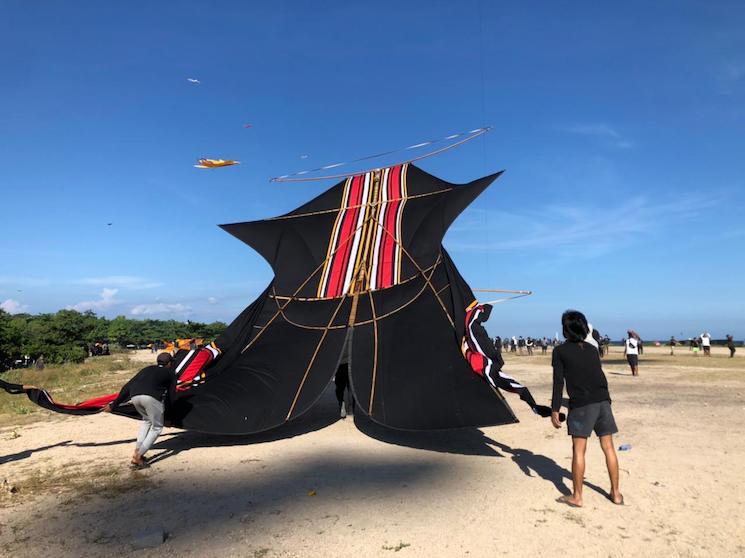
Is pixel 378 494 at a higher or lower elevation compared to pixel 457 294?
lower

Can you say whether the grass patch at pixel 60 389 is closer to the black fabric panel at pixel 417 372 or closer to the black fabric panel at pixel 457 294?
the black fabric panel at pixel 417 372

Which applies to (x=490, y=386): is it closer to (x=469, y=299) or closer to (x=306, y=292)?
(x=469, y=299)

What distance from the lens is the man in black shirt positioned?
6496mm

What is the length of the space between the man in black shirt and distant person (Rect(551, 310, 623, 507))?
505 cm

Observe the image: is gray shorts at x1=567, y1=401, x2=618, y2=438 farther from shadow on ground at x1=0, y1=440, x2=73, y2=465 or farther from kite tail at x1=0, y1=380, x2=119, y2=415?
Answer: shadow on ground at x1=0, y1=440, x2=73, y2=465

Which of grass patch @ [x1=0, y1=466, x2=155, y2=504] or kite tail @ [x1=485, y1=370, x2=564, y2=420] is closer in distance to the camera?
grass patch @ [x1=0, y1=466, x2=155, y2=504]

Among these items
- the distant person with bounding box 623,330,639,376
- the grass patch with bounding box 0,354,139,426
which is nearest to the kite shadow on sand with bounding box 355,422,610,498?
the grass patch with bounding box 0,354,139,426

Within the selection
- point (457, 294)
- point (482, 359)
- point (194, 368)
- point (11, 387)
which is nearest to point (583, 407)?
point (482, 359)

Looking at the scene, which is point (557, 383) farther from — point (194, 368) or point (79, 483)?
point (194, 368)

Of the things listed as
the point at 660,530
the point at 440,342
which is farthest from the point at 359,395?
the point at 660,530

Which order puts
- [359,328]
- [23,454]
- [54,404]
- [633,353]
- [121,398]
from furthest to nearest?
[633,353] → [359,328] → [23,454] → [54,404] → [121,398]

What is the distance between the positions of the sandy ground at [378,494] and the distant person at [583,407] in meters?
0.32

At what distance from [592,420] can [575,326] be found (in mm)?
909

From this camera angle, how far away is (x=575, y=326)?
4914 mm
